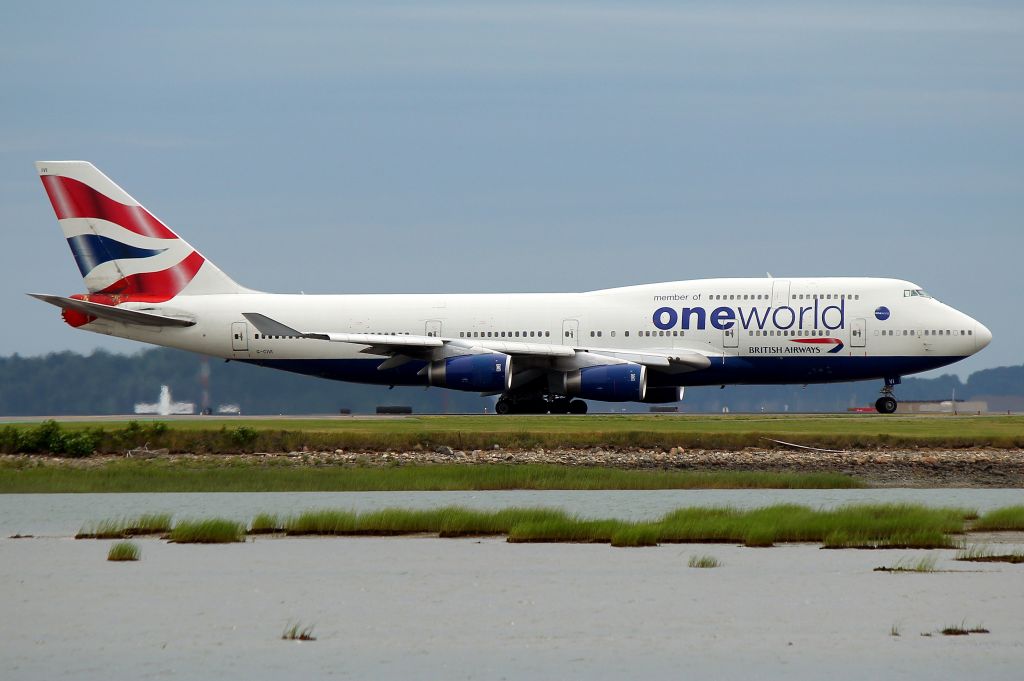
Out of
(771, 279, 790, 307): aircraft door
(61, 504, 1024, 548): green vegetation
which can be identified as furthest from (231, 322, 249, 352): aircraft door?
(61, 504, 1024, 548): green vegetation

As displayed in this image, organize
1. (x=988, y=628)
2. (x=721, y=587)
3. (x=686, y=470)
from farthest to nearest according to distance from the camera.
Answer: (x=686, y=470), (x=721, y=587), (x=988, y=628)

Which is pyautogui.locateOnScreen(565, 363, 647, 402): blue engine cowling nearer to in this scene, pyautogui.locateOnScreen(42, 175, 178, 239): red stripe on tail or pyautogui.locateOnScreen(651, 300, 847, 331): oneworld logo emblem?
pyautogui.locateOnScreen(651, 300, 847, 331): oneworld logo emblem

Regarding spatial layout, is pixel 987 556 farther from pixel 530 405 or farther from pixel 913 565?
pixel 530 405

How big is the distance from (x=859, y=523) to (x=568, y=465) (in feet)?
44.9

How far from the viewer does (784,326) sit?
4812 centimetres

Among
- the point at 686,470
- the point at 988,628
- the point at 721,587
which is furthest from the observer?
the point at 686,470

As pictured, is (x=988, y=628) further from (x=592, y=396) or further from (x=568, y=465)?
(x=592, y=396)

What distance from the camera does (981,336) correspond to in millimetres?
48812

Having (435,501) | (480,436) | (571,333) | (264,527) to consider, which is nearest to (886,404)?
(571,333)

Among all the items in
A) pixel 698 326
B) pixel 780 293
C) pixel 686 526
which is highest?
pixel 780 293

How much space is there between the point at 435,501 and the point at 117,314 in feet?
81.6

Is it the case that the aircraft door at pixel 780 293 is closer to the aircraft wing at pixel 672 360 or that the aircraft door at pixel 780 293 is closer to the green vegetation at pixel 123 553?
the aircraft wing at pixel 672 360

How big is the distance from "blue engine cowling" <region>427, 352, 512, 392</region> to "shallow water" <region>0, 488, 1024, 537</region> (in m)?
13.9

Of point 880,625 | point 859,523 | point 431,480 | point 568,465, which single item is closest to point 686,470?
point 568,465
